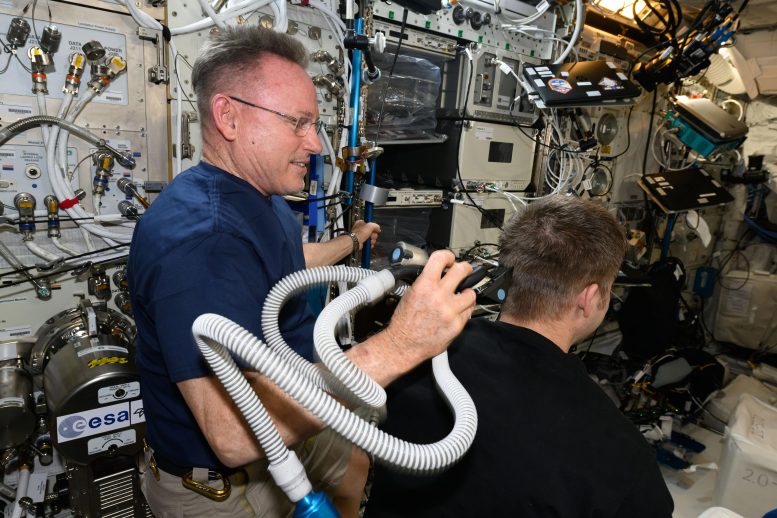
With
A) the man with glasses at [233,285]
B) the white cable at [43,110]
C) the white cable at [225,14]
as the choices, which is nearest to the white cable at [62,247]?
the white cable at [43,110]

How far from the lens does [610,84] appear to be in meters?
2.69

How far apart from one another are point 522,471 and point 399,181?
245 cm

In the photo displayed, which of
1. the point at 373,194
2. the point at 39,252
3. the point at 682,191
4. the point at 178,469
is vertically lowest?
the point at 178,469

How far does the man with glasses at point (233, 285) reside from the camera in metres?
0.87

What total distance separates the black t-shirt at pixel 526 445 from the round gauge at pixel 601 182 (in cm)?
288

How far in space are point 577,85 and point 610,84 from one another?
0.72ft

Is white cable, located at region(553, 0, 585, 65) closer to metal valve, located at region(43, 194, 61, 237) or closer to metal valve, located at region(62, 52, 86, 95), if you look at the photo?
metal valve, located at region(62, 52, 86, 95)

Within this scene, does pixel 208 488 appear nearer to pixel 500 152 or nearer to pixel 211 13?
pixel 211 13

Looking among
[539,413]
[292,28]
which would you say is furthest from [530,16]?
[539,413]

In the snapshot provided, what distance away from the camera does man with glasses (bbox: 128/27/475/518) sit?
0.87 metres

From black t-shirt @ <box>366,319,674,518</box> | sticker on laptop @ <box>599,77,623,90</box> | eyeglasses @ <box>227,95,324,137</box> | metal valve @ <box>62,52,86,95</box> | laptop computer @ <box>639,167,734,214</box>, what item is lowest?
black t-shirt @ <box>366,319,674,518</box>

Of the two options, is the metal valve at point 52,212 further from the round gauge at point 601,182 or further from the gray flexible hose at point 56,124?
the round gauge at point 601,182

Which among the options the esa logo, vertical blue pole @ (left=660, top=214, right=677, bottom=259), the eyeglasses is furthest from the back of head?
vertical blue pole @ (left=660, top=214, right=677, bottom=259)

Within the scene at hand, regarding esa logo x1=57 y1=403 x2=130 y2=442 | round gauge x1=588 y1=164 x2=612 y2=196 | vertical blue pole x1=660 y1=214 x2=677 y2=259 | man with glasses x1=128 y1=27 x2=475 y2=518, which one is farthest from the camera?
vertical blue pole x1=660 y1=214 x2=677 y2=259
